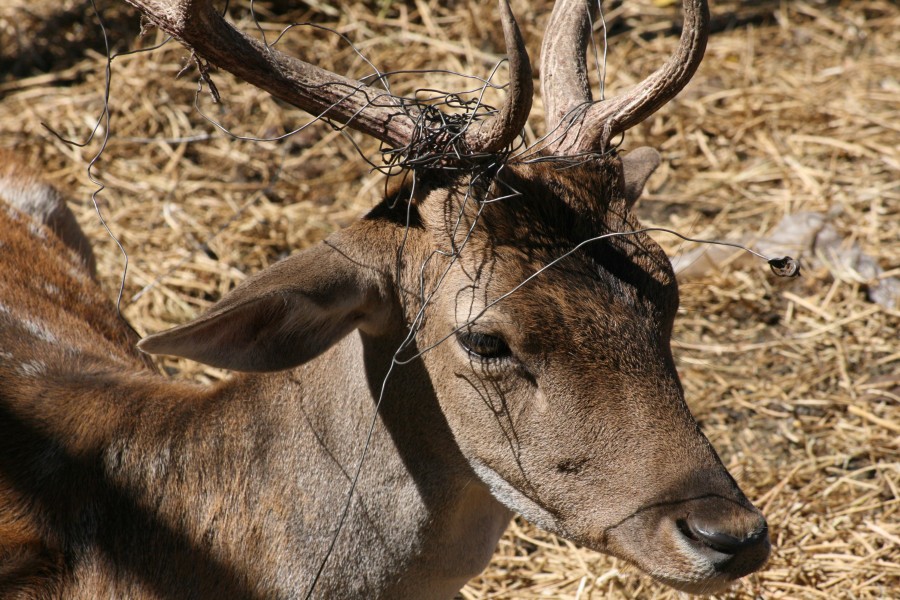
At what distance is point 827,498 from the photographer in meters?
4.26

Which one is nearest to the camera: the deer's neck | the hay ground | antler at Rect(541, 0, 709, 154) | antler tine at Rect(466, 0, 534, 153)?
antler tine at Rect(466, 0, 534, 153)

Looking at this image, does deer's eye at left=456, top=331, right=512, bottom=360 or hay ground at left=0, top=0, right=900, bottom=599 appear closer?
deer's eye at left=456, top=331, right=512, bottom=360

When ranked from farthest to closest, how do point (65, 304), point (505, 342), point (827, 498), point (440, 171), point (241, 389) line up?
1. point (827, 498)
2. point (65, 304)
3. point (241, 389)
4. point (440, 171)
5. point (505, 342)

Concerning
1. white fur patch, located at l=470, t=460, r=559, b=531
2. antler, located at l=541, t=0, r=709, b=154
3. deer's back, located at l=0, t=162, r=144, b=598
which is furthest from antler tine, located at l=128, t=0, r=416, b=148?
deer's back, located at l=0, t=162, r=144, b=598

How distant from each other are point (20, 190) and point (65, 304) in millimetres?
1006

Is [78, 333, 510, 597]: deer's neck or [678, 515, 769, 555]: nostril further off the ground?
[78, 333, 510, 597]: deer's neck

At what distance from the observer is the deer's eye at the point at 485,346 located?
259 centimetres

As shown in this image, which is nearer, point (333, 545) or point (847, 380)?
point (333, 545)

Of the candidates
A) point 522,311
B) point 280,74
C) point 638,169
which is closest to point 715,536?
point 522,311

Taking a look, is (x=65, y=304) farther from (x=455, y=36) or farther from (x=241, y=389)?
(x=455, y=36)

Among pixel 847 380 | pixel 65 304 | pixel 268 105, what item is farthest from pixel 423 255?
pixel 268 105

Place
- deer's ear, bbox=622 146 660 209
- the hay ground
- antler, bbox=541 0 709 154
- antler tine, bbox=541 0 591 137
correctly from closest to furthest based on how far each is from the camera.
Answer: antler, bbox=541 0 709 154
antler tine, bbox=541 0 591 137
deer's ear, bbox=622 146 660 209
the hay ground

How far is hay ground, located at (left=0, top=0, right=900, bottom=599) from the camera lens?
4223mm

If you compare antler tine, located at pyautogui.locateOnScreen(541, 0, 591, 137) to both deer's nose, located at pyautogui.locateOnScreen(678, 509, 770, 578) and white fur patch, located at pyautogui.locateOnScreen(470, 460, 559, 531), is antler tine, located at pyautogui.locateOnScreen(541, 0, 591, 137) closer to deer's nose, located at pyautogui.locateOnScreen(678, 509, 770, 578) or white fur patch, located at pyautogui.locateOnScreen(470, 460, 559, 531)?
white fur patch, located at pyautogui.locateOnScreen(470, 460, 559, 531)
